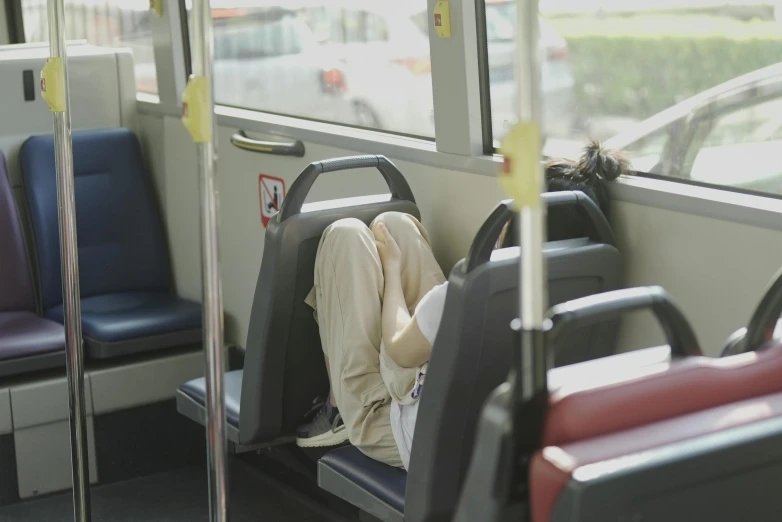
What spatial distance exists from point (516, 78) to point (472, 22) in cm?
179

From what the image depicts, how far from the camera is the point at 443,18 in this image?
304 centimetres

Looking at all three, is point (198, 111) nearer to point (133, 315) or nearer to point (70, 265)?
point (70, 265)

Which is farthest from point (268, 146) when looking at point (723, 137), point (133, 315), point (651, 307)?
point (651, 307)

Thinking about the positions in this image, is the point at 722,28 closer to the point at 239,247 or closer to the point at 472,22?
the point at 472,22

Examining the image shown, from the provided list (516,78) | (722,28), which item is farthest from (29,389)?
(516,78)

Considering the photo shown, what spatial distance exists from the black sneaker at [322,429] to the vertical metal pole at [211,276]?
2.92 ft

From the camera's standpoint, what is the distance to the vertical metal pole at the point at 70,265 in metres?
2.33

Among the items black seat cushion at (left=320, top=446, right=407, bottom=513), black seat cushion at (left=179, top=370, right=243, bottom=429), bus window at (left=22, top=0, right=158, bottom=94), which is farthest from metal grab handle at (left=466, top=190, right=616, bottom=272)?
bus window at (left=22, top=0, right=158, bottom=94)

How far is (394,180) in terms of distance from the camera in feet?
10.2

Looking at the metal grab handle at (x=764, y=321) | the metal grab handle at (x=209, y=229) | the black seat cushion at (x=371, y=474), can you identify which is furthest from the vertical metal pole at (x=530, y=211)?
the black seat cushion at (x=371, y=474)

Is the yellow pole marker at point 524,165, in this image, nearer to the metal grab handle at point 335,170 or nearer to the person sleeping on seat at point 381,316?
the person sleeping on seat at point 381,316

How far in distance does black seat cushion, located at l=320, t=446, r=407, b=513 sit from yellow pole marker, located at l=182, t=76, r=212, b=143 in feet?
3.43

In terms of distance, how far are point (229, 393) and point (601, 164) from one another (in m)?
1.34

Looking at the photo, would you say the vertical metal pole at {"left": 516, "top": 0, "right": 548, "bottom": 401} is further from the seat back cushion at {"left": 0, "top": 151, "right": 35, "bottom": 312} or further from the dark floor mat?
the seat back cushion at {"left": 0, "top": 151, "right": 35, "bottom": 312}
